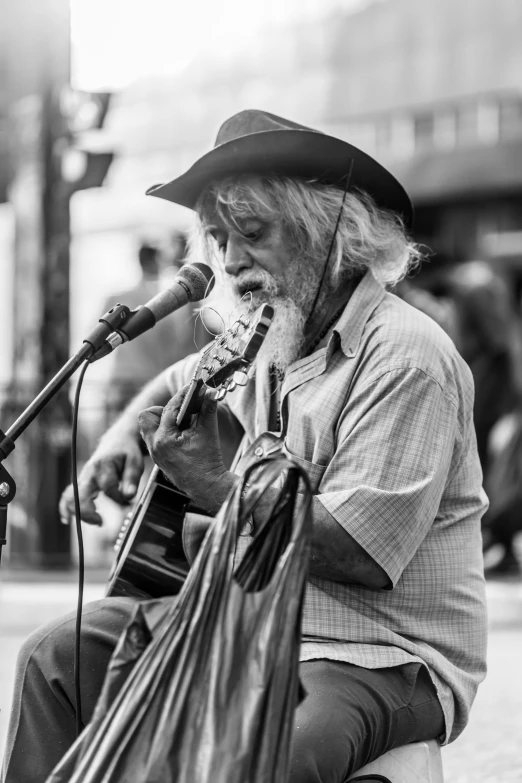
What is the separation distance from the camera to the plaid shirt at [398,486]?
2195mm

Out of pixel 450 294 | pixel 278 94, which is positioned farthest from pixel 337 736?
pixel 278 94

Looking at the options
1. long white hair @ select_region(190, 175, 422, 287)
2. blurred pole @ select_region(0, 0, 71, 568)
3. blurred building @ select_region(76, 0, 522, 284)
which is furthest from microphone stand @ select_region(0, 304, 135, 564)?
blurred building @ select_region(76, 0, 522, 284)

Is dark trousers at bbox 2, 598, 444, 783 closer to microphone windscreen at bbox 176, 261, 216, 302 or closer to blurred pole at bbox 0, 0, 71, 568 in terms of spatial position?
microphone windscreen at bbox 176, 261, 216, 302

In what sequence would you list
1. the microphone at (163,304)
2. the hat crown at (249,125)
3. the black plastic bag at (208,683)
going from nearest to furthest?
the black plastic bag at (208,683)
the microphone at (163,304)
the hat crown at (249,125)

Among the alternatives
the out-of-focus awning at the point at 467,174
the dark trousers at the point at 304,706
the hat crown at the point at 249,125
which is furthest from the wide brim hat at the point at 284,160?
the out-of-focus awning at the point at 467,174

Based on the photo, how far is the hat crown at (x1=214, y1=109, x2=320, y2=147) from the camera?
271 cm

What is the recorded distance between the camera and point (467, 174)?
15359 mm

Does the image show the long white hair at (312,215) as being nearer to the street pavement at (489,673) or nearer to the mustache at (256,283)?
the mustache at (256,283)

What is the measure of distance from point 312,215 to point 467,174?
13209 mm

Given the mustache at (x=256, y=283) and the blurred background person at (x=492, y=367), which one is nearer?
the mustache at (x=256, y=283)

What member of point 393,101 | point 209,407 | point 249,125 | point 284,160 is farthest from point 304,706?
point 393,101

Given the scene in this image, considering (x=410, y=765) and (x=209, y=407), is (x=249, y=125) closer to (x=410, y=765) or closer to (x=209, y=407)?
(x=209, y=407)

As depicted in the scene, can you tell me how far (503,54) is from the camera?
1730 centimetres

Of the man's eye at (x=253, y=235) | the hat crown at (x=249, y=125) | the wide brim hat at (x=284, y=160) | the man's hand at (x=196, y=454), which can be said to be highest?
the hat crown at (x=249, y=125)
